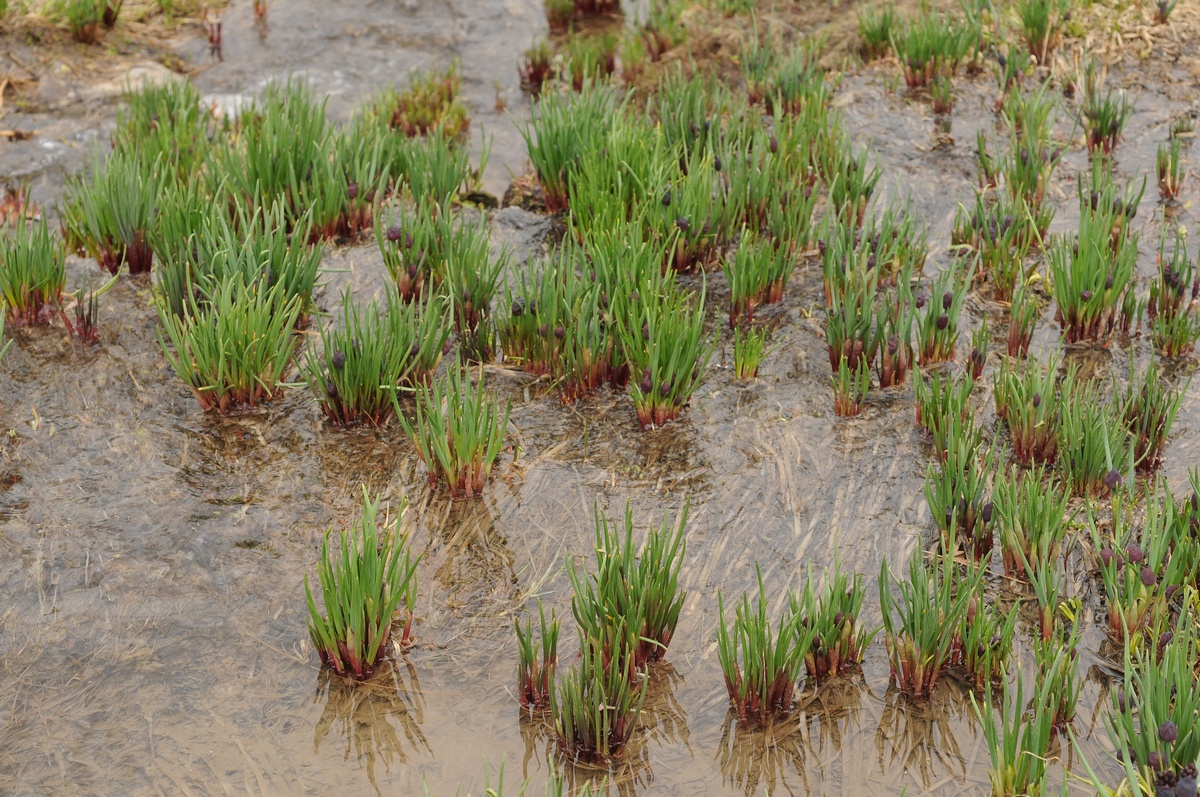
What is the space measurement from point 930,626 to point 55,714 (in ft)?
7.48

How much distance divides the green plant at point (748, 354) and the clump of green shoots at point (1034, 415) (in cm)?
89

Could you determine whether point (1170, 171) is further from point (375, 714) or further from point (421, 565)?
point (375, 714)

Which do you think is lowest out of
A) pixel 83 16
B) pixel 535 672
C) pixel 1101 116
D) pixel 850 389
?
pixel 535 672

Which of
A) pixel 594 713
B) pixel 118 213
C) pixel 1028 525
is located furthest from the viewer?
pixel 118 213

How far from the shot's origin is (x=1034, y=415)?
137 inches

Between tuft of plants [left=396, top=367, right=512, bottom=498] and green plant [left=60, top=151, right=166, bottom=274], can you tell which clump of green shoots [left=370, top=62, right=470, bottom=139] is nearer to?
green plant [left=60, top=151, right=166, bottom=274]

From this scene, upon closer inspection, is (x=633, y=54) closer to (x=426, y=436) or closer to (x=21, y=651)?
(x=426, y=436)

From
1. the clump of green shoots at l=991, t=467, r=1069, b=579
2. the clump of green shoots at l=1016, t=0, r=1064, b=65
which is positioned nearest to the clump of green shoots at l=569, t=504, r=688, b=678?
the clump of green shoots at l=991, t=467, r=1069, b=579

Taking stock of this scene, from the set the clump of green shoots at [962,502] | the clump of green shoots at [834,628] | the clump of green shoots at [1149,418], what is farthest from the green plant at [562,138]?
the clump of green shoots at [834,628]

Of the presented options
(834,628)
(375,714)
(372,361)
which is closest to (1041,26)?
(372,361)

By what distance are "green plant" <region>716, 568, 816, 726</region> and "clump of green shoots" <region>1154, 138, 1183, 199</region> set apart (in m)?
3.45

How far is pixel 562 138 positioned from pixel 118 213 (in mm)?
1985

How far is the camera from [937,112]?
5867mm

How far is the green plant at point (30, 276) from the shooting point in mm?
4125
